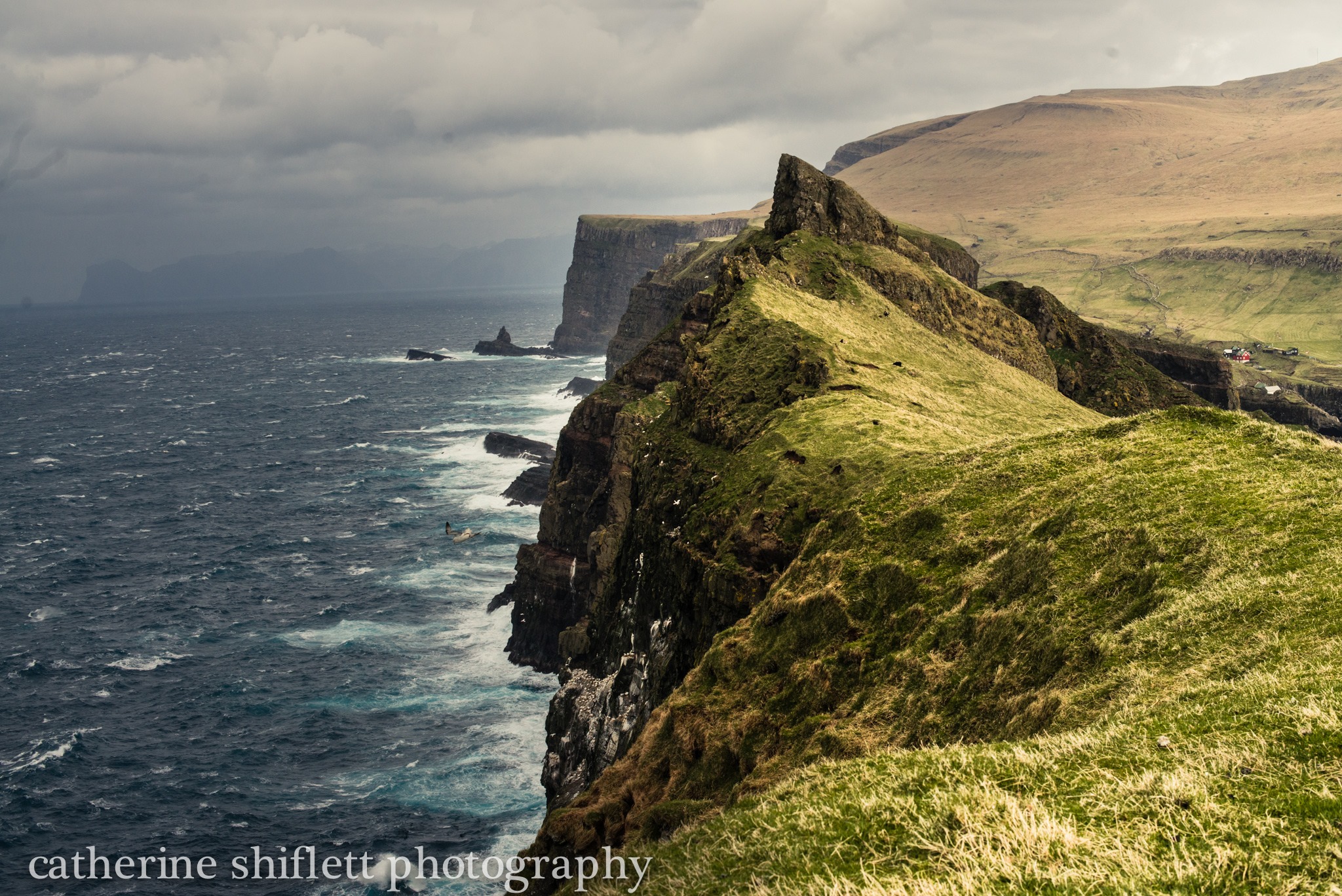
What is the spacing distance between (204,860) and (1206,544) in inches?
2169

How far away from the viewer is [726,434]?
49781 millimetres

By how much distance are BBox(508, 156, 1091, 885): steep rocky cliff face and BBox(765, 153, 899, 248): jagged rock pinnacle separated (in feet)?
0.63

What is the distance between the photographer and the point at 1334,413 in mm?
143125

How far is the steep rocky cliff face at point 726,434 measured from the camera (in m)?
40.8

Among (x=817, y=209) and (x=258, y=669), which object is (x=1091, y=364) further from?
(x=258, y=669)

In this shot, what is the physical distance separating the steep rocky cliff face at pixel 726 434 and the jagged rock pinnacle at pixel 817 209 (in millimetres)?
193

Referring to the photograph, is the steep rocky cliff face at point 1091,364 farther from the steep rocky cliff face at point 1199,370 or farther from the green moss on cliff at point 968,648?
the green moss on cliff at point 968,648

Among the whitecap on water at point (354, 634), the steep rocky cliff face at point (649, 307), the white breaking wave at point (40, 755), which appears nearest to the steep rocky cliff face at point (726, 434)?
the whitecap on water at point (354, 634)

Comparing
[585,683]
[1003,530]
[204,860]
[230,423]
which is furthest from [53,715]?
[230,423]

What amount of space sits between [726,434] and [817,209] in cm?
4080

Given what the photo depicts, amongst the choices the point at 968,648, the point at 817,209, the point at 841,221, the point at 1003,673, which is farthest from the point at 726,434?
the point at 841,221

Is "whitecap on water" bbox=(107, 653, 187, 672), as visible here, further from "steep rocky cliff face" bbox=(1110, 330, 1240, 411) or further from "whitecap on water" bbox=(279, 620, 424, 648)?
Answer: "steep rocky cliff face" bbox=(1110, 330, 1240, 411)

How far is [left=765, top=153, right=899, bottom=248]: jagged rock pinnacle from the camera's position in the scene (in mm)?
83312

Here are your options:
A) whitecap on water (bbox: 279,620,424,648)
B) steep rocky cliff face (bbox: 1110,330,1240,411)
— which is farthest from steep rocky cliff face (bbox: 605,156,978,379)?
whitecap on water (bbox: 279,620,424,648)
